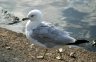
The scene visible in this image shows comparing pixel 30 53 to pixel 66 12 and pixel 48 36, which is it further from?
pixel 66 12

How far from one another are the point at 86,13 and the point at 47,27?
3.56 meters

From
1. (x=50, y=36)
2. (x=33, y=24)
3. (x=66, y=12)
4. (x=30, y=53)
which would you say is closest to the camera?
(x=50, y=36)

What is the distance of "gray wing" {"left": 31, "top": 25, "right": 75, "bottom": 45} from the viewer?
734 centimetres

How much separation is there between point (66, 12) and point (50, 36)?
3597 millimetres

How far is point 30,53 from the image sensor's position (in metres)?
8.15

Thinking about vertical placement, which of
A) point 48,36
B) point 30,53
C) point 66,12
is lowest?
point 30,53

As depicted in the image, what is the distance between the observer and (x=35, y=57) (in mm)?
7930

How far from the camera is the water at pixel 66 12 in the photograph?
391 inches

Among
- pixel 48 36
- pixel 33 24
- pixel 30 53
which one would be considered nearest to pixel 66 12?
pixel 30 53

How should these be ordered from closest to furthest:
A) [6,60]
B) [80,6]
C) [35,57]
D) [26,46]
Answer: [6,60] → [35,57] → [26,46] → [80,6]

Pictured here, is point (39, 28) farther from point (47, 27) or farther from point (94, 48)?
point (94, 48)

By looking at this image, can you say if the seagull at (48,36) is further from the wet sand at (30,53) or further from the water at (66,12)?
the water at (66,12)

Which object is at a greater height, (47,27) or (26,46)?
(47,27)

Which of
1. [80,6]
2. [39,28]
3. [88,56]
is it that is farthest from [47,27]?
[80,6]
